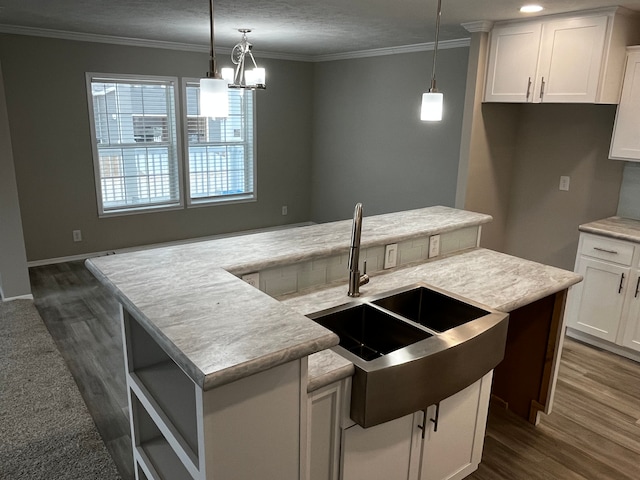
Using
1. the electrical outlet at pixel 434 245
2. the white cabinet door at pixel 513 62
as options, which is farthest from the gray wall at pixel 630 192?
the electrical outlet at pixel 434 245

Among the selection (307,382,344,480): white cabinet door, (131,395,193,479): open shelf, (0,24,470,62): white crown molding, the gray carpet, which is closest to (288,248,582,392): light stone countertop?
(307,382,344,480): white cabinet door

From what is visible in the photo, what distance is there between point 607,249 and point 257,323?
2.96 m

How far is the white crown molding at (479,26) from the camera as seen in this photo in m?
3.72

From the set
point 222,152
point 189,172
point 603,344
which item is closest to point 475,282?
point 603,344

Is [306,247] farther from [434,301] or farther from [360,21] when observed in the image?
[360,21]

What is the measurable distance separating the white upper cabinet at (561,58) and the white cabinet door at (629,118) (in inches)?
2.1

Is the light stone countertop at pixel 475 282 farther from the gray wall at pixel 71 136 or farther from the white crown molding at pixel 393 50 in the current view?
the gray wall at pixel 71 136

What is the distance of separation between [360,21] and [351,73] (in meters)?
2.16

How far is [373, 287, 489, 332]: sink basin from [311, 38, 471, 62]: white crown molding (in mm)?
3139

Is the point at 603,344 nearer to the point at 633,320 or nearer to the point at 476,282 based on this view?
the point at 633,320

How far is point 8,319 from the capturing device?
3.87m

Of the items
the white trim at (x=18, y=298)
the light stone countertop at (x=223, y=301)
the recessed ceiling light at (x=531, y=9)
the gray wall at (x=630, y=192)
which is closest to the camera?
the light stone countertop at (x=223, y=301)

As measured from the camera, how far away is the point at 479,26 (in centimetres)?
375

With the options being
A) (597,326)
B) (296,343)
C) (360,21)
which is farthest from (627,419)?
(360,21)
